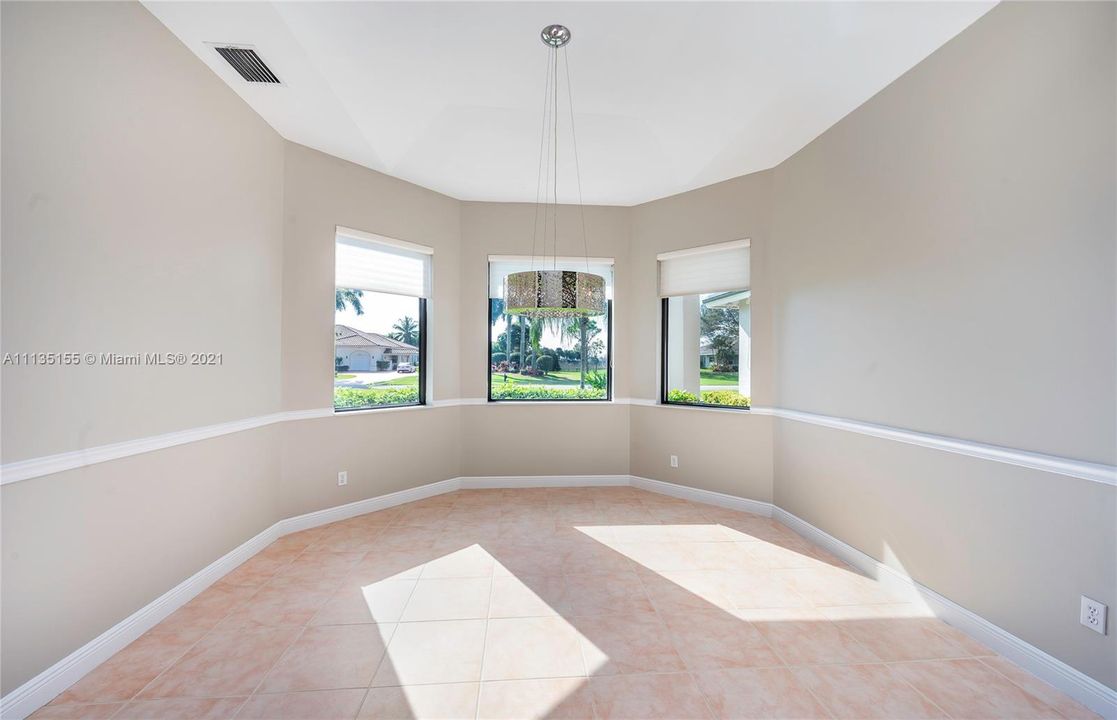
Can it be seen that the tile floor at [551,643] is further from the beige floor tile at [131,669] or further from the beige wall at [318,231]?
the beige wall at [318,231]

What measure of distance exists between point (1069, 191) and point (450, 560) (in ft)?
12.1

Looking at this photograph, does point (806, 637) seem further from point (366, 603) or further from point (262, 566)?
point (262, 566)

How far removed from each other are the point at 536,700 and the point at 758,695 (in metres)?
0.90

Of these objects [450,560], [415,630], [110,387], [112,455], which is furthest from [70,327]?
[450,560]

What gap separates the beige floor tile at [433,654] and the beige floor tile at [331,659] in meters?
0.06

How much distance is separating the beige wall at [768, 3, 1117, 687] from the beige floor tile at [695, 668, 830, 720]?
1106 mm

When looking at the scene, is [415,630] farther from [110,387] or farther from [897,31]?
[897,31]

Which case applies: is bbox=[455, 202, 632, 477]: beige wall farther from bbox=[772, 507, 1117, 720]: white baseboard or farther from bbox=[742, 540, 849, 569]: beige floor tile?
bbox=[772, 507, 1117, 720]: white baseboard

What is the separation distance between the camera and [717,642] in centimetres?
217

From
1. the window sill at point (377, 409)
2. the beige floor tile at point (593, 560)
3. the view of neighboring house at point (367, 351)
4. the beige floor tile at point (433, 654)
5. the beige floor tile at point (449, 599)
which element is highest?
the view of neighboring house at point (367, 351)

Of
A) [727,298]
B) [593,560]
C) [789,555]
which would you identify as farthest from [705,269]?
[593,560]

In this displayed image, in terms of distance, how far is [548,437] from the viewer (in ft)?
15.5

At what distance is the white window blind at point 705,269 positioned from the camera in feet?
13.5

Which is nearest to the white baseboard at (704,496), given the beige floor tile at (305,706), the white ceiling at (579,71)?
the white ceiling at (579,71)
